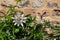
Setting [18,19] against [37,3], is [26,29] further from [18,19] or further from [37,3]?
[37,3]

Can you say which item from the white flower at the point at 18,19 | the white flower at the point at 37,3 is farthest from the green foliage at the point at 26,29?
the white flower at the point at 37,3

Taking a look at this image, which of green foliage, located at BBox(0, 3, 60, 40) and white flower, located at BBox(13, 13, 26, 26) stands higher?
white flower, located at BBox(13, 13, 26, 26)

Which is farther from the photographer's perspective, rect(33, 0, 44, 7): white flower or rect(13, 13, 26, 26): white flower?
rect(33, 0, 44, 7): white flower

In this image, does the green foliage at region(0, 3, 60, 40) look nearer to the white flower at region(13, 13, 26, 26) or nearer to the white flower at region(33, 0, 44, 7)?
the white flower at region(13, 13, 26, 26)

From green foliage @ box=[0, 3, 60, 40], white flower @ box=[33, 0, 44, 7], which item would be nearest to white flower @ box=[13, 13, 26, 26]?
green foliage @ box=[0, 3, 60, 40]

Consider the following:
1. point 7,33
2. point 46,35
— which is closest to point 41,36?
point 46,35

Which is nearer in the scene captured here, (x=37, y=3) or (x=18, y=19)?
(x=18, y=19)

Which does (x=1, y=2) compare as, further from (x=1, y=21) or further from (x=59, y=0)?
(x=59, y=0)

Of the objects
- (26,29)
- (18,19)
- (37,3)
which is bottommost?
(26,29)

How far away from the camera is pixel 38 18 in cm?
535

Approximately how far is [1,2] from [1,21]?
0.30m

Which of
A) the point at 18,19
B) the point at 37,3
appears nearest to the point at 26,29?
the point at 18,19

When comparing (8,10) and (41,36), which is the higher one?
(8,10)

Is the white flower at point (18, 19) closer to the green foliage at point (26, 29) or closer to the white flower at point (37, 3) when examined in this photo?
the green foliage at point (26, 29)
